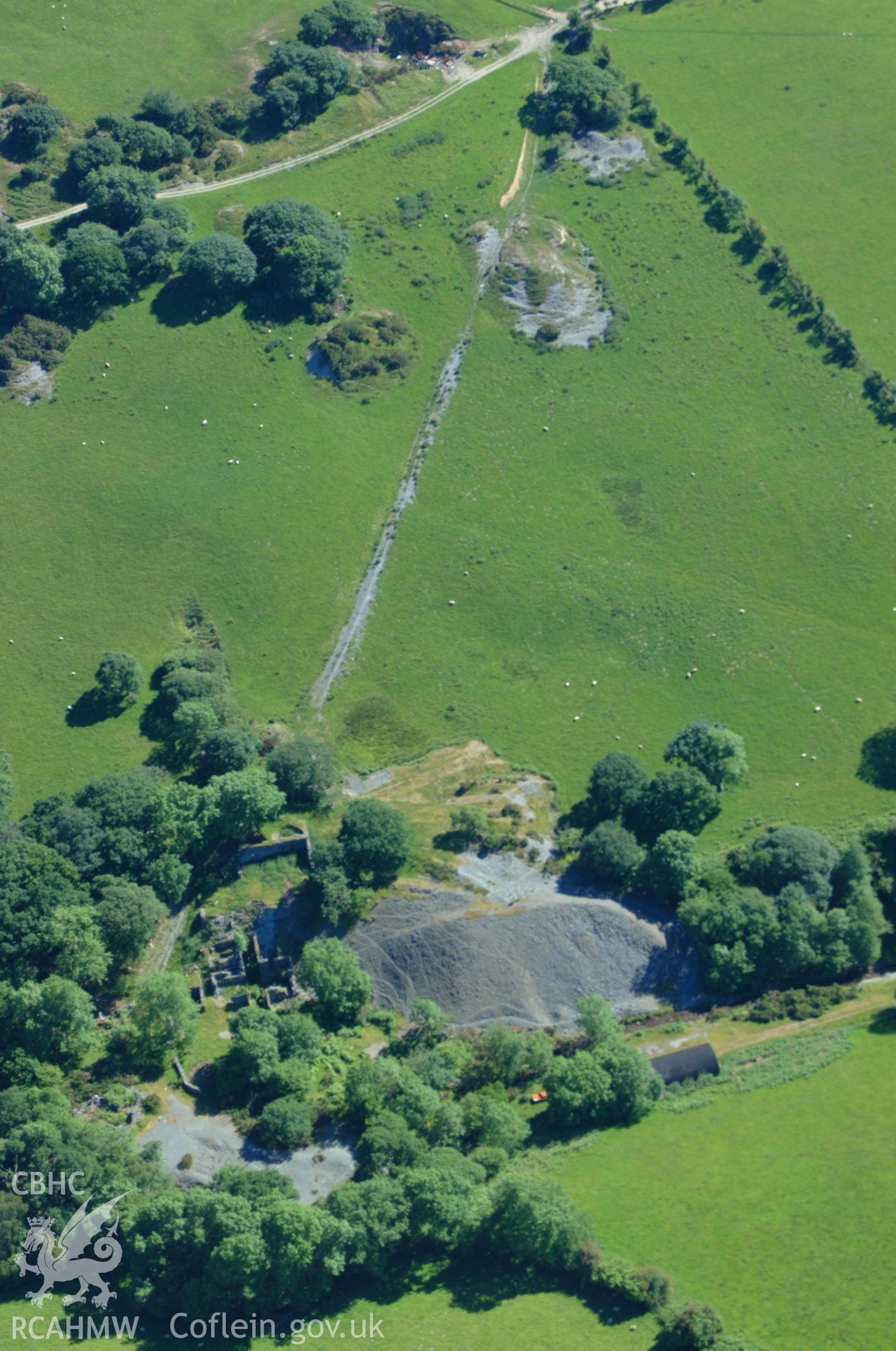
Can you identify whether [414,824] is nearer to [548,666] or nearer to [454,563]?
[548,666]

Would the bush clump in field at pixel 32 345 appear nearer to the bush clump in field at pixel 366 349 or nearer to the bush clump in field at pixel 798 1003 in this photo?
the bush clump in field at pixel 366 349

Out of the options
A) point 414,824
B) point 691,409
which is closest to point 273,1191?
point 414,824

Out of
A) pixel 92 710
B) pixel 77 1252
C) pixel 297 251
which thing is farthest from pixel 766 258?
pixel 77 1252

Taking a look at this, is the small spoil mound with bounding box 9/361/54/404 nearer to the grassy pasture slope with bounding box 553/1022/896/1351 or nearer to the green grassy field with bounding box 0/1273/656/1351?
the green grassy field with bounding box 0/1273/656/1351

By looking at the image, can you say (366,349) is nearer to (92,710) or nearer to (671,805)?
(92,710)

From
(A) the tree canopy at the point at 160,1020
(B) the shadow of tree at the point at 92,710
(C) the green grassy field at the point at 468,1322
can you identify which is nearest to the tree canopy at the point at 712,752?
(C) the green grassy field at the point at 468,1322

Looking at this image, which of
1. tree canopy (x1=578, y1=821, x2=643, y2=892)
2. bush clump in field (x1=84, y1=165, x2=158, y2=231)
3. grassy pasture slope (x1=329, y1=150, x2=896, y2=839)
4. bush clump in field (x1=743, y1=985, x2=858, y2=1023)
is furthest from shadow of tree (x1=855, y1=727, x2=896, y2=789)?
bush clump in field (x1=84, y1=165, x2=158, y2=231)
